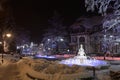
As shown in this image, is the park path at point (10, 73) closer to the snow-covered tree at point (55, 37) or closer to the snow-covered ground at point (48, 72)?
the snow-covered ground at point (48, 72)

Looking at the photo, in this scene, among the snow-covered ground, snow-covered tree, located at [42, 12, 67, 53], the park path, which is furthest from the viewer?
snow-covered tree, located at [42, 12, 67, 53]

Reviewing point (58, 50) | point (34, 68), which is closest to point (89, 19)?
point (58, 50)

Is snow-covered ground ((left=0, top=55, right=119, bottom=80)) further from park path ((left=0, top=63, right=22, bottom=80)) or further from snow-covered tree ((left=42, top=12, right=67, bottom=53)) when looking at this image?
snow-covered tree ((left=42, top=12, right=67, bottom=53))

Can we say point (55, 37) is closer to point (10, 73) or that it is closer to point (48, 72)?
point (10, 73)

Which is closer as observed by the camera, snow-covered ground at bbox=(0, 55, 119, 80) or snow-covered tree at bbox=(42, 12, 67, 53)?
snow-covered ground at bbox=(0, 55, 119, 80)

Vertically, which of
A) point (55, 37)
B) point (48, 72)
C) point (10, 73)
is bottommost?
point (10, 73)

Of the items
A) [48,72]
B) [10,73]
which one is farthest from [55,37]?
[48,72]

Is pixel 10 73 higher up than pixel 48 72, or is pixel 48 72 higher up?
pixel 48 72

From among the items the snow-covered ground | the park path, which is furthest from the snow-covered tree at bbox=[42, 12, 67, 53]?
the snow-covered ground

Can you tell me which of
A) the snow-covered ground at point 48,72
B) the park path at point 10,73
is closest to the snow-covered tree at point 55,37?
the park path at point 10,73

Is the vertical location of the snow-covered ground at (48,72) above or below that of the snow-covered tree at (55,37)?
below

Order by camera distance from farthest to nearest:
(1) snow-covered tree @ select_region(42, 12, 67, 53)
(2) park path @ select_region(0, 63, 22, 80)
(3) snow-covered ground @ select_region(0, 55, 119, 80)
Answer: (1) snow-covered tree @ select_region(42, 12, 67, 53) → (2) park path @ select_region(0, 63, 22, 80) → (3) snow-covered ground @ select_region(0, 55, 119, 80)

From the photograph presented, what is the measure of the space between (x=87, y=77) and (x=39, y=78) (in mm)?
3407

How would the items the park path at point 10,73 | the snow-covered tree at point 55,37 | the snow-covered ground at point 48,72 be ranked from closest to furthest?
the snow-covered ground at point 48,72
the park path at point 10,73
the snow-covered tree at point 55,37
